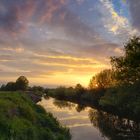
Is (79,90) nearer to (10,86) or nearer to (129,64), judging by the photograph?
(10,86)

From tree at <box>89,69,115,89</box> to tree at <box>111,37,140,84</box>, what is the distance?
37.9 meters

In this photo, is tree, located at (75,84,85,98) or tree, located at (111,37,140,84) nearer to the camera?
tree, located at (111,37,140,84)

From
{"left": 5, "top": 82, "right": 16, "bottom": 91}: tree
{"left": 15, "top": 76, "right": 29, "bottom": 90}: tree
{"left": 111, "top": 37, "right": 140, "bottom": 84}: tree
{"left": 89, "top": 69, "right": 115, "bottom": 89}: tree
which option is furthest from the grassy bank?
{"left": 15, "top": 76, "right": 29, "bottom": 90}: tree

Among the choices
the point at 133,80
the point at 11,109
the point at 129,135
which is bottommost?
the point at 129,135

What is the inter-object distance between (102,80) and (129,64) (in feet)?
149

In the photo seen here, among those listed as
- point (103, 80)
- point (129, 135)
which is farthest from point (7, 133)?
point (103, 80)

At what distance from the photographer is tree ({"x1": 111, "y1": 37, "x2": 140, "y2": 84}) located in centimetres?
6862

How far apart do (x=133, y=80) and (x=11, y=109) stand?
157 ft

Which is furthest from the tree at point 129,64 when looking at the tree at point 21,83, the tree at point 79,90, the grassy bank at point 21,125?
the tree at point 21,83

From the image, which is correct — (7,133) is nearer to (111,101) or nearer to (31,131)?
(31,131)

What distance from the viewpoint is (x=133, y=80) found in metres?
73.7

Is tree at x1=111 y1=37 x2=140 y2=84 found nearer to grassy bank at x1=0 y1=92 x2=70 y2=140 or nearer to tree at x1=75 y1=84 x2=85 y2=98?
grassy bank at x1=0 y1=92 x2=70 y2=140

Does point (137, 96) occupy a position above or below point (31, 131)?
above

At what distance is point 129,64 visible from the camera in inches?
2766
